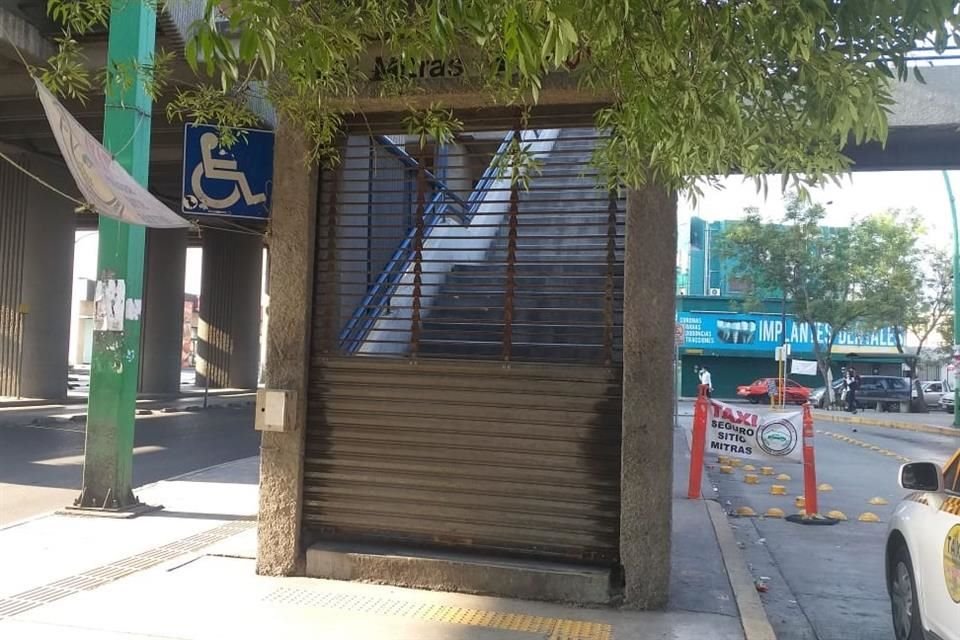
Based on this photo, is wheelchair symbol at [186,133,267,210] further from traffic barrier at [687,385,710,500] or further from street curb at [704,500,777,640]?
traffic barrier at [687,385,710,500]

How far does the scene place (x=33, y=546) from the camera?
23.2ft

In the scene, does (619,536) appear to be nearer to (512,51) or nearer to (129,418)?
(512,51)

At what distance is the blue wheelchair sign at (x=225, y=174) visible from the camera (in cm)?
687

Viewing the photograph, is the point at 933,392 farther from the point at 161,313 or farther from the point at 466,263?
the point at 466,263

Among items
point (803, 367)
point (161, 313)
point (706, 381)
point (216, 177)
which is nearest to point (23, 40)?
point (216, 177)

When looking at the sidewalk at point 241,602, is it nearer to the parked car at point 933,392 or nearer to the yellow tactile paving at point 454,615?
the yellow tactile paving at point 454,615

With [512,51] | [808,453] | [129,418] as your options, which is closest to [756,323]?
[808,453]

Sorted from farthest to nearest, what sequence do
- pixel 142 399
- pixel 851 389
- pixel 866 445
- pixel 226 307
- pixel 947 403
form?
pixel 947 403
pixel 851 389
pixel 226 307
pixel 142 399
pixel 866 445

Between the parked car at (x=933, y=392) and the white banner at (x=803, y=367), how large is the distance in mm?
4970

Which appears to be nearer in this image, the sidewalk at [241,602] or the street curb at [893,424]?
the sidewalk at [241,602]

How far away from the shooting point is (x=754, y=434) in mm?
10062

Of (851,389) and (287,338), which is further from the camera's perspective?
(851,389)

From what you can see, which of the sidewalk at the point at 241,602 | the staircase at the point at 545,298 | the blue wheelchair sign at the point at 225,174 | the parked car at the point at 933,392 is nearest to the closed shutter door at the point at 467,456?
→ the staircase at the point at 545,298

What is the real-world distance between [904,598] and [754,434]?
506cm
